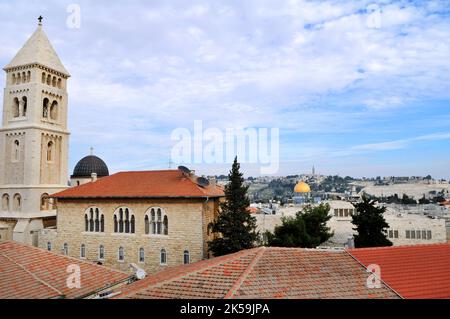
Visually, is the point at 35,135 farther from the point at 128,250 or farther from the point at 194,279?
the point at 194,279

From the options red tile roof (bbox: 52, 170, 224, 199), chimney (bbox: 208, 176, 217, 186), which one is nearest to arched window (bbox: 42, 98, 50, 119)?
red tile roof (bbox: 52, 170, 224, 199)

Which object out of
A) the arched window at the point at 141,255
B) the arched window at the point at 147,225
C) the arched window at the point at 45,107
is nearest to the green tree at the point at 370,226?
the arched window at the point at 147,225

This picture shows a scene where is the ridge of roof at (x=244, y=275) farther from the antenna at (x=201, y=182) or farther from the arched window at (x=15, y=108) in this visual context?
the arched window at (x=15, y=108)

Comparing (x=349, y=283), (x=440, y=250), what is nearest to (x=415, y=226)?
(x=440, y=250)

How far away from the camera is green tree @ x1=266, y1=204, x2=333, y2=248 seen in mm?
23047

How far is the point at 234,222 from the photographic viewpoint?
880 inches

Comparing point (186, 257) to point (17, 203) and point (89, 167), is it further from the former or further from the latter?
point (89, 167)

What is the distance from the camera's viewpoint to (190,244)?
946 inches

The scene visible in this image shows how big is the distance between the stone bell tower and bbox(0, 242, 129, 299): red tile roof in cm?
1712

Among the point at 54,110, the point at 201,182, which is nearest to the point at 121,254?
the point at 201,182

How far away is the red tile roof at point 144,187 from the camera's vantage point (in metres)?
24.5

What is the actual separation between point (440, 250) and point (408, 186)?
15712 centimetres

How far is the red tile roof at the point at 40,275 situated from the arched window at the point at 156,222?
9.40 metres

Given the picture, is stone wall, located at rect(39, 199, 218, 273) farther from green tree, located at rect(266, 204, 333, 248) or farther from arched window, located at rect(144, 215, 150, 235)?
green tree, located at rect(266, 204, 333, 248)
